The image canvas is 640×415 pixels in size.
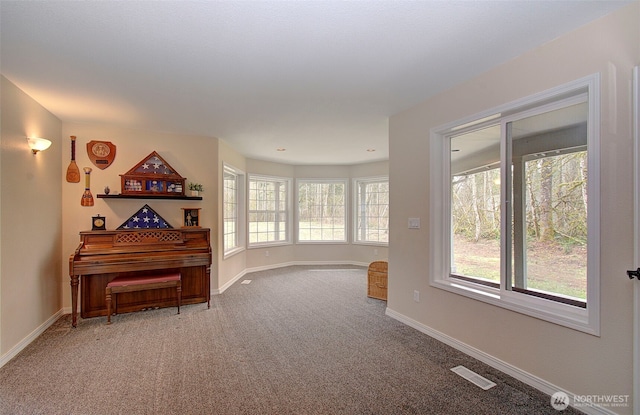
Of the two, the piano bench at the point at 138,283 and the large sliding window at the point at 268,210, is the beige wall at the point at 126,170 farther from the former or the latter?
the large sliding window at the point at 268,210

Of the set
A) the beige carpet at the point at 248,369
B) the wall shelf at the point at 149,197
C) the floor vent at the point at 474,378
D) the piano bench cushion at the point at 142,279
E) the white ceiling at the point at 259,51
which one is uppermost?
the white ceiling at the point at 259,51

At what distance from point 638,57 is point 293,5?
1.98 meters

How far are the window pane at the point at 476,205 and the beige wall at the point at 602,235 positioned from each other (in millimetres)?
316

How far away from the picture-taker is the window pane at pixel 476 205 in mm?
2648

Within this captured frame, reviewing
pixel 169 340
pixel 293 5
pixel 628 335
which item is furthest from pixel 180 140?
pixel 628 335

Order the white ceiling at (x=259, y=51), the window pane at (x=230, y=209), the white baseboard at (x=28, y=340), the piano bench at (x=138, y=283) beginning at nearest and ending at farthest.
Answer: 1. the white ceiling at (x=259, y=51)
2. the white baseboard at (x=28, y=340)
3. the piano bench at (x=138, y=283)
4. the window pane at (x=230, y=209)

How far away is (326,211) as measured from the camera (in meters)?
7.08

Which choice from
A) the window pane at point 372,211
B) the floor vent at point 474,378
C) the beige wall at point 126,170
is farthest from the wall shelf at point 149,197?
the window pane at point 372,211

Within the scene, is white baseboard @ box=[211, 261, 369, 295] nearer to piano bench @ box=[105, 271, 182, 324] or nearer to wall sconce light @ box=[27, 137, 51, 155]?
piano bench @ box=[105, 271, 182, 324]

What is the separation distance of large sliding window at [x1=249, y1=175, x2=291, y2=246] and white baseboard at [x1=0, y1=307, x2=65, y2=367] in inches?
128

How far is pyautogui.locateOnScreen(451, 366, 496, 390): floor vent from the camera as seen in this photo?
7.06 ft

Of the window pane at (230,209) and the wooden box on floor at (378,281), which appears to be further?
the window pane at (230,209)

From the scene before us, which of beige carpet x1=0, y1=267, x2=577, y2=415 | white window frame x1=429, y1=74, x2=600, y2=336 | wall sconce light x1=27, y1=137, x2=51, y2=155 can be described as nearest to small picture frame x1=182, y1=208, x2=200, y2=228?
beige carpet x1=0, y1=267, x2=577, y2=415

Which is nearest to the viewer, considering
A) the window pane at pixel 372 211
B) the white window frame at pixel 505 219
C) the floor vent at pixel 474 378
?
the white window frame at pixel 505 219
